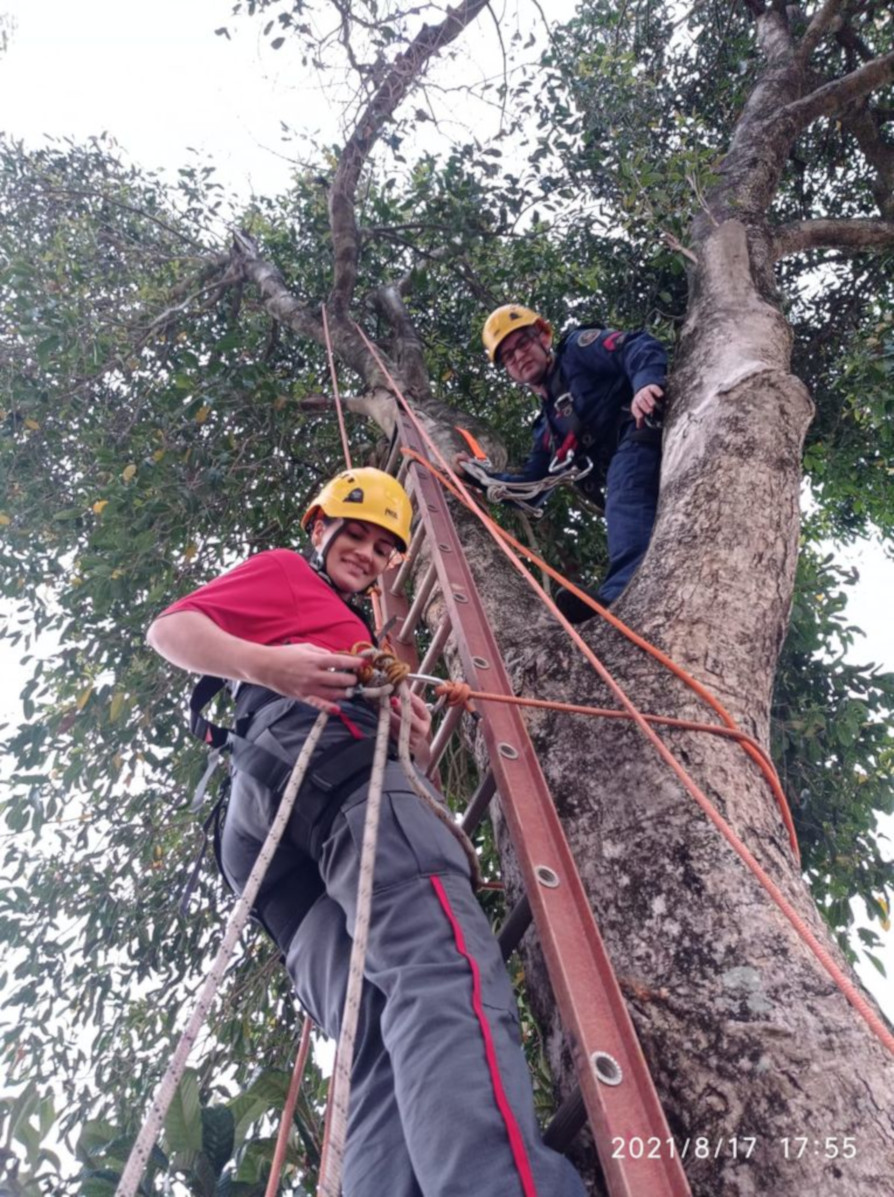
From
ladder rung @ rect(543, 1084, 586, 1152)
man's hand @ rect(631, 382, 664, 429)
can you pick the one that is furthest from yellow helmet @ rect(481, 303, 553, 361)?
ladder rung @ rect(543, 1084, 586, 1152)

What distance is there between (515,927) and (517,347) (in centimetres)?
317

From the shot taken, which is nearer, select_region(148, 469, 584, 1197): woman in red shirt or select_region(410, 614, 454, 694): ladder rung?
select_region(148, 469, 584, 1197): woman in red shirt

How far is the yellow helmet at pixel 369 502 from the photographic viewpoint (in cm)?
254

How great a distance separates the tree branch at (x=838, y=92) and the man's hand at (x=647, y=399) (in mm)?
2598

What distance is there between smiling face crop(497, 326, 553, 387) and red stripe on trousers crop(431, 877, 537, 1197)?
3105 mm

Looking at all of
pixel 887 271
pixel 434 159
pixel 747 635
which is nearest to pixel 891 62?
pixel 887 271

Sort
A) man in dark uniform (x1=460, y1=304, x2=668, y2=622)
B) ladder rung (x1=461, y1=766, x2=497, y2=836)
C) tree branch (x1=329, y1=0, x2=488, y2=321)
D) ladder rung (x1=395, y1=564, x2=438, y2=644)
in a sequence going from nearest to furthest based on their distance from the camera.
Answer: ladder rung (x1=461, y1=766, x2=497, y2=836)
ladder rung (x1=395, y1=564, x2=438, y2=644)
man in dark uniform (x1=460, y1=304, x2=668, y2=622)
tree branch (x1=329, y1=0, x2=488, y2=321)

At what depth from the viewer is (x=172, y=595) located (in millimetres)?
4715

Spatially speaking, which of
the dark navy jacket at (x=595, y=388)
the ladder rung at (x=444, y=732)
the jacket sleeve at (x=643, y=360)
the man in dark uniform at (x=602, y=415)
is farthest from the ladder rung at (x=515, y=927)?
the dark navy jacket at (x=595, y=388)

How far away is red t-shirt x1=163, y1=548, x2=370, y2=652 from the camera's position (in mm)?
1964

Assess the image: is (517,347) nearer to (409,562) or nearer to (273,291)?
(409,562)

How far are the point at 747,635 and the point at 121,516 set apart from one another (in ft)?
10.9

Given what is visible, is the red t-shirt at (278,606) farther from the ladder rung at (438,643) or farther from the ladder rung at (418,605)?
the ladder rung at (418,605)

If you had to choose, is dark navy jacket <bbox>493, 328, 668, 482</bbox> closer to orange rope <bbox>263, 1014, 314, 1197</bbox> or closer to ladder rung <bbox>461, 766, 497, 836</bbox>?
ladder rung <bbox>461, 766, 497, 836</bbox>
